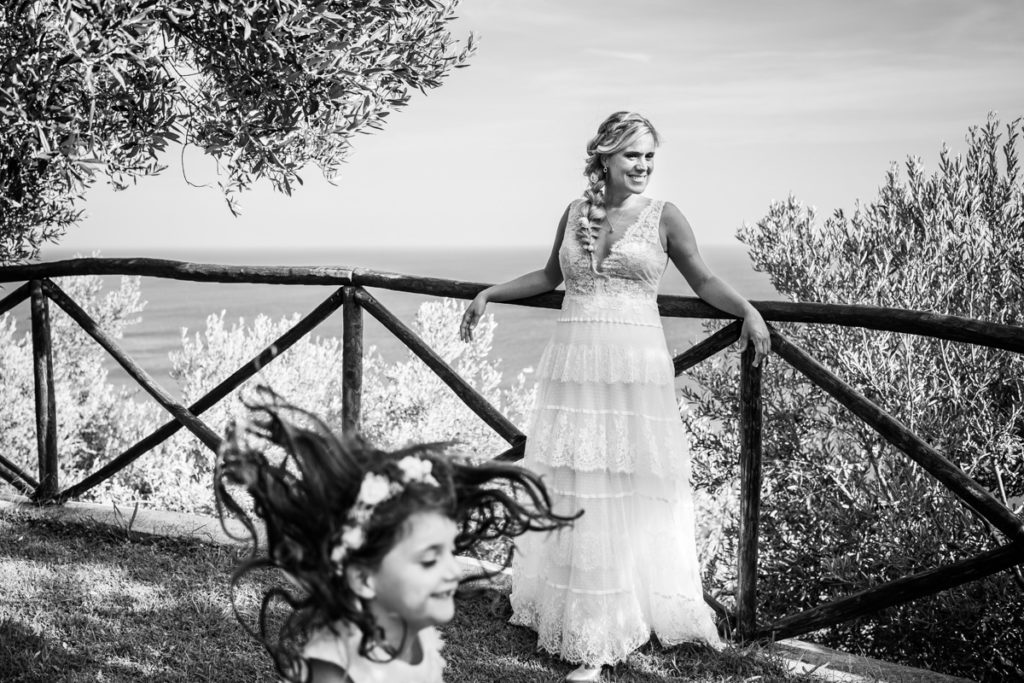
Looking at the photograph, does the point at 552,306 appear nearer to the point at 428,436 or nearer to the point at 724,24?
the point at 428,436

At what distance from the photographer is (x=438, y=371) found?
409 centimetres

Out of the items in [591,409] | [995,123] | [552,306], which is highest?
[995,123]

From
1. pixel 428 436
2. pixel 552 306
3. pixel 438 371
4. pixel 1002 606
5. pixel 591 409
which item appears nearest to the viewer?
pixel 591 409

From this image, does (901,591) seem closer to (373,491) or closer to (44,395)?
(373,491)

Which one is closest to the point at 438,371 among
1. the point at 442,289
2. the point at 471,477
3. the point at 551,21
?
the point at 442,289

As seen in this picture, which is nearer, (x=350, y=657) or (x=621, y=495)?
(x=350, y=657)

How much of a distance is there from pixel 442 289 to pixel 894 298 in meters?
7.71

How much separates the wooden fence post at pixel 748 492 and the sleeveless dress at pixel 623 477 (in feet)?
0.92

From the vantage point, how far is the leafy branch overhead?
11.5 feet

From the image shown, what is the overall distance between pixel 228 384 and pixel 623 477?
238cm

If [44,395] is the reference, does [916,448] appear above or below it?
above

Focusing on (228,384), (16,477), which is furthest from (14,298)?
(228,384)

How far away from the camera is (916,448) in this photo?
305 centimetres

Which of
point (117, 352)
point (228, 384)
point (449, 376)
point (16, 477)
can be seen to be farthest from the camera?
point (16, 477)
